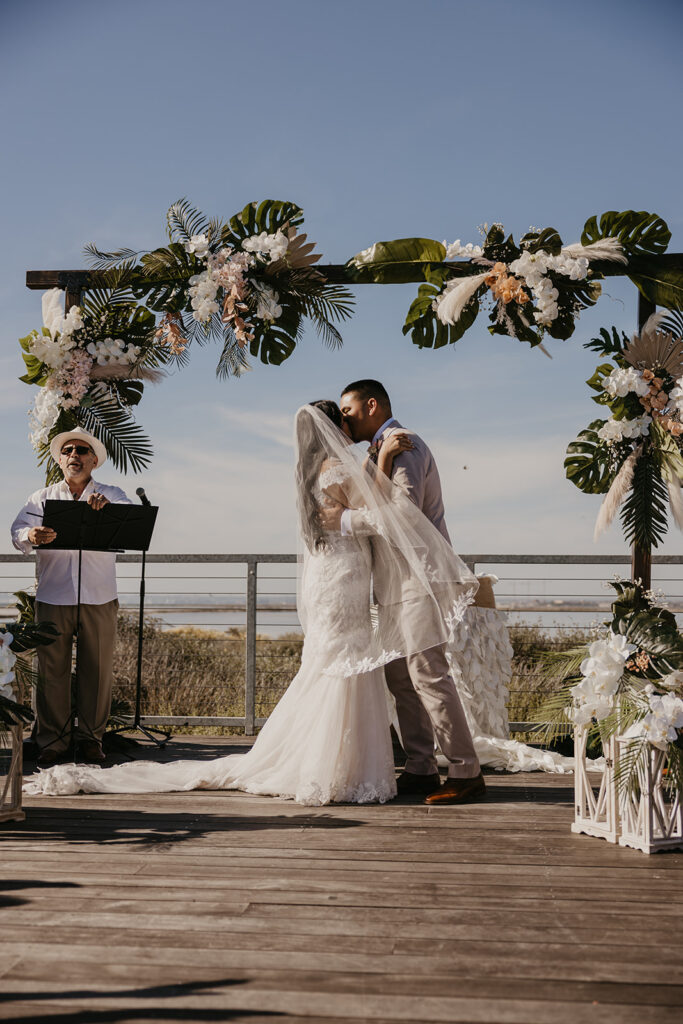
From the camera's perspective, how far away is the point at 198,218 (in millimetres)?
5348

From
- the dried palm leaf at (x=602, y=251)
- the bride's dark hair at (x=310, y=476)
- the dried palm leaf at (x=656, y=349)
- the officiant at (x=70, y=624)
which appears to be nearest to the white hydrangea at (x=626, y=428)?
the dried palm leaf at (x=656, y=349)

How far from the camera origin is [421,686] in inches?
171

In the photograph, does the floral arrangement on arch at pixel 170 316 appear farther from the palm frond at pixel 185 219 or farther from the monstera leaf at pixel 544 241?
the monstera leaf at pixel 544 241

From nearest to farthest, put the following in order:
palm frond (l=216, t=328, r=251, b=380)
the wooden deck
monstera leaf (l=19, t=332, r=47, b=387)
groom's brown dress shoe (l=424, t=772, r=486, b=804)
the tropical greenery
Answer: the wooden deck → the tropical greenery → groom's brown dress shoe (l=424, t=772, r=486, b=804) → palm frond (l=216, t=328, r=251, b=380) → monstera leaf (l=19, t=332, r=47, b=387)

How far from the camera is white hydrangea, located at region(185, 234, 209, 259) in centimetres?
527

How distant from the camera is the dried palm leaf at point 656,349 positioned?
195 inches

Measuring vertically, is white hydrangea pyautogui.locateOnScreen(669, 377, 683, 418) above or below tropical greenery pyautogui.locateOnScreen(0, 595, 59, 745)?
above

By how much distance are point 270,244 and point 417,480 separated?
1.63m

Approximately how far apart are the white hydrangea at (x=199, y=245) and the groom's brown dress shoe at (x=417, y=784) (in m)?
2.97

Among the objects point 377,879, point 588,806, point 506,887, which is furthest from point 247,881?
point 588,806

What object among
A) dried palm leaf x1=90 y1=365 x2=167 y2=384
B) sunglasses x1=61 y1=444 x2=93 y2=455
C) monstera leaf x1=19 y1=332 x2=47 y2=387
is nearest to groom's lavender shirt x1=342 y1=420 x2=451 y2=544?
dried palm leaf x1=90 y1=365 x2=167 y2=384

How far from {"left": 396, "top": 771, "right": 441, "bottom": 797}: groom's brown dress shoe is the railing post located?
2195 mm

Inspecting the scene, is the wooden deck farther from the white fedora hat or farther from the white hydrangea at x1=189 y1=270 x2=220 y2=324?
the white hydrangea at x1=189 y1=270 x2=220 y2=324

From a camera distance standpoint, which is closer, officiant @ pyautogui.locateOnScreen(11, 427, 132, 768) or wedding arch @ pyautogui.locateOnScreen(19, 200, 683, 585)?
wedding arch @ pyautogui.locateOnScreen(19, 200, 683, 585)
